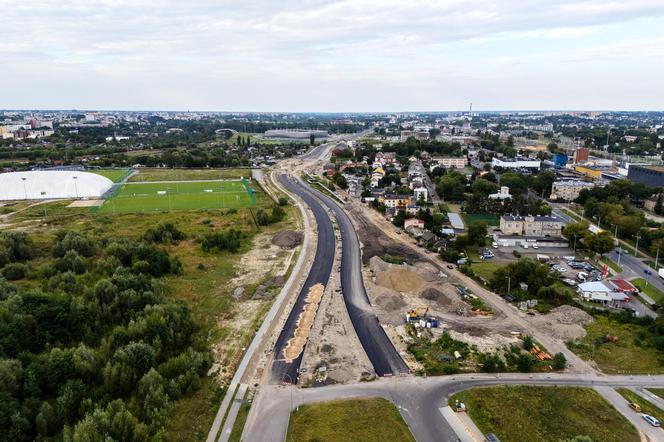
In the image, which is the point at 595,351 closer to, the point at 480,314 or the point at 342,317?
the point at 480,314

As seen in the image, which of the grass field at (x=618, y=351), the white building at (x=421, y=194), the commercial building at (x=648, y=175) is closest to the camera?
the grass field at (x=618, y=351)

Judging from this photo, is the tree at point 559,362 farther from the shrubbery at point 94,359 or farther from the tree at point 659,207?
the tree at point 659,207

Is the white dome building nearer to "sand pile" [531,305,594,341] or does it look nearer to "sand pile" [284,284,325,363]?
"sand pile" [284,284,325,363]

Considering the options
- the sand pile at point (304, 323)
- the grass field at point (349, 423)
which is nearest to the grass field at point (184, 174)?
the sand pile at point (304, 323)

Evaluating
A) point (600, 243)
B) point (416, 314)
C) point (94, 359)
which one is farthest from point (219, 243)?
point (600, 243)

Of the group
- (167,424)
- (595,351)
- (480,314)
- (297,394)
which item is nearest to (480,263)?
(480,314)

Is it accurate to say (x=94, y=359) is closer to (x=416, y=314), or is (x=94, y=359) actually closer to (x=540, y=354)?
(x=416, y=314)
